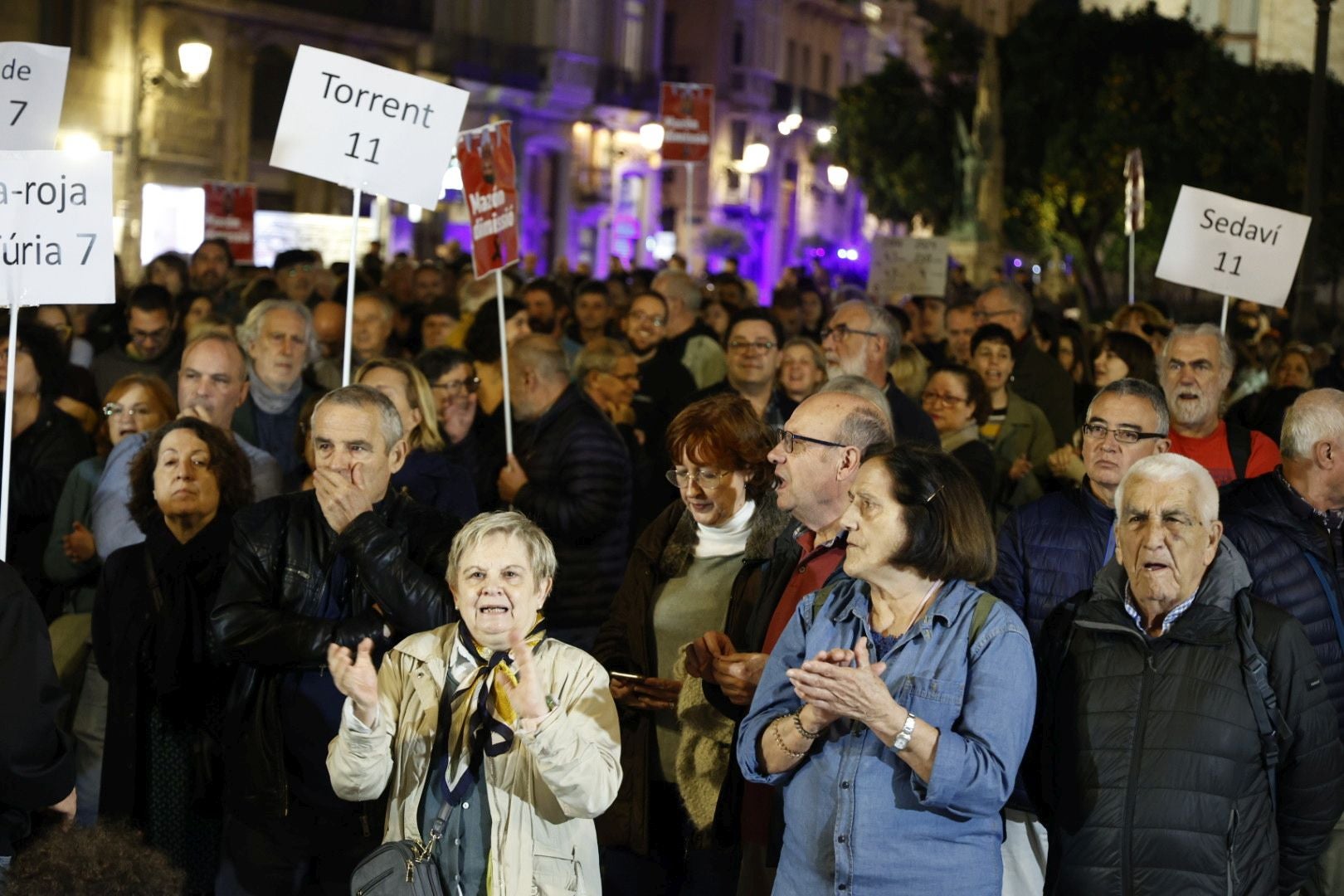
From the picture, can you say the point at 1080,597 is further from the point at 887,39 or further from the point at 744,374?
the point at 887,39

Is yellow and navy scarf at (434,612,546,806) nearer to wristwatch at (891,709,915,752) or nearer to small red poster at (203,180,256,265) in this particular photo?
wristwatch at (891,709,915,752)

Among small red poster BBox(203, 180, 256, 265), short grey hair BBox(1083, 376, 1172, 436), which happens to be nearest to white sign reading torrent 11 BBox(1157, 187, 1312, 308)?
short grey hair BBox(1083, 376, 1172, 436)

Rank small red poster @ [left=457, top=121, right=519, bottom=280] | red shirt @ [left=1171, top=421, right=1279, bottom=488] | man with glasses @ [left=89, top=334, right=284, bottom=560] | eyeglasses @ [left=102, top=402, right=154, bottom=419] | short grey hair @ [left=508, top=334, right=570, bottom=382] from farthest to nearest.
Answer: small red poster @ [left=457, top=121, right=519, bottom=280] → short grey hair @ [left=508, top=334, right=570, bottom=382] → eyeglasses @ [left=102, top=402, right=154, bottom=419] → red shirt @ [left=1171, top=421, right=1279, bottom=488] → man with glasses @ [left=89, top=334, right=284, bottom=560]

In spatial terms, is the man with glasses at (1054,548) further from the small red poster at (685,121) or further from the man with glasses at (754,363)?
the small red poster at (685,121)

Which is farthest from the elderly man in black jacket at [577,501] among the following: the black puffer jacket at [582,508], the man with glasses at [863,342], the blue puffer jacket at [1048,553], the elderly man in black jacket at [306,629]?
the blue puffer jacket at [1048,553]

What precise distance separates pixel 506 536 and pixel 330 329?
590 cm

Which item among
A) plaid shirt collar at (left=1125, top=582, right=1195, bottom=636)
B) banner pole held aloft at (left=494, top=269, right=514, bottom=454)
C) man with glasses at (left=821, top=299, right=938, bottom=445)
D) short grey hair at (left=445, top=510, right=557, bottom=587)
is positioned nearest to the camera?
short grey hair at (left=445, top=510, right=557, bottom=587)

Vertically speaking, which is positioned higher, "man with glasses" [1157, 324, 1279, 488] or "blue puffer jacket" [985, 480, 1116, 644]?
"man with glasses" [1157, 324, 1279, 488]

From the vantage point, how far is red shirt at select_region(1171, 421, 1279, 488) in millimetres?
7293

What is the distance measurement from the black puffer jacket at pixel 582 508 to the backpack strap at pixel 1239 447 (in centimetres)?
240

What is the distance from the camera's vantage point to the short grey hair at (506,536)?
465 cm

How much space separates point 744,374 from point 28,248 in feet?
12.1

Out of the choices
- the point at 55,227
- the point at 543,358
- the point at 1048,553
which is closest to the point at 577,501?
the point at 543,358

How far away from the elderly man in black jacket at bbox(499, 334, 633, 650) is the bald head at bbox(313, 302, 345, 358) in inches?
106
